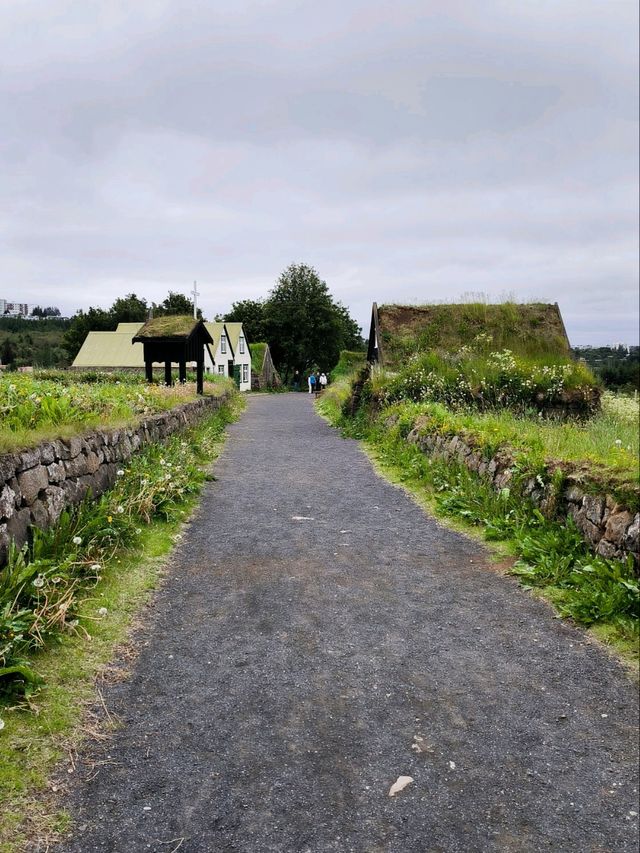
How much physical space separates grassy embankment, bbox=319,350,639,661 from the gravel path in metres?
0.31

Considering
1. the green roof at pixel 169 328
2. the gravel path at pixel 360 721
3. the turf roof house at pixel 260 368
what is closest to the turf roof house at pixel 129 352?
the turf roof house at pixel 260 368

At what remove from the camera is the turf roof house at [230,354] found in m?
46.5

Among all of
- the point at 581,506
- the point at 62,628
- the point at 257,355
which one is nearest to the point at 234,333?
the point at 257,355

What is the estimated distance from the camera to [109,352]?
44.6 meters

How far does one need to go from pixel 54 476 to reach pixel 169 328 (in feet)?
46.6

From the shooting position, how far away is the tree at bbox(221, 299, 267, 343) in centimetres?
6531

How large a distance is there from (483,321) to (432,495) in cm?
1224

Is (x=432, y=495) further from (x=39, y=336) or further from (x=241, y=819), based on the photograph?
(x=39, y=336)

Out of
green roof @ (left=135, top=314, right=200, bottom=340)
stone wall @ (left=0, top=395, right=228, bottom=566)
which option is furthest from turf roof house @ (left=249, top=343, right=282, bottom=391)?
stone wall @ (left=0, top=395, right=228, bottom=566)

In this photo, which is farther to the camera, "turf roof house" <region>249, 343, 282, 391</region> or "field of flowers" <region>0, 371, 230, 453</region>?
"turf roof house" <region>249, 343, 282, 391</region>

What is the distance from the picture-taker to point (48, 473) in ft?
19.5

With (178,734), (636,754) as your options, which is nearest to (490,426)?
(636,754)

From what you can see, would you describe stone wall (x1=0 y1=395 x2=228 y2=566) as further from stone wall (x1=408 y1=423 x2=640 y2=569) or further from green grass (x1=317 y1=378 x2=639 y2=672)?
stone wall (x1=408 y1=423 x2=640 y2=569)

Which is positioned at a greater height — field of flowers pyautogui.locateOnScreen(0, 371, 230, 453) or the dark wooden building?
the dark wooden building
